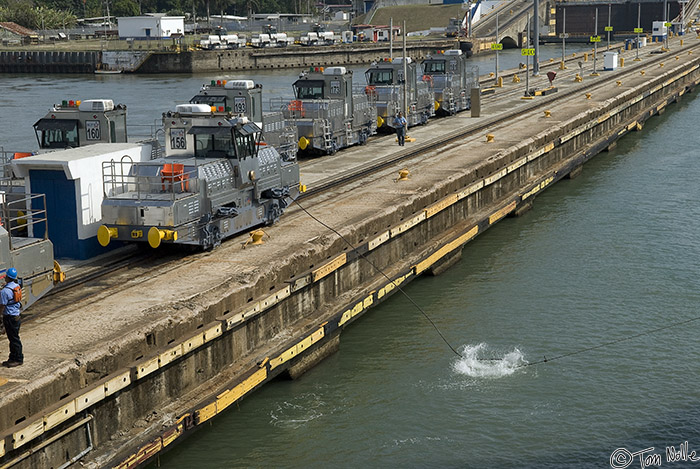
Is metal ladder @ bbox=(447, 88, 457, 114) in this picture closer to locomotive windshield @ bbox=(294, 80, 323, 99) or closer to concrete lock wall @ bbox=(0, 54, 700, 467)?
locomotive windshield @ bbox=(294, 80, 323, 99)

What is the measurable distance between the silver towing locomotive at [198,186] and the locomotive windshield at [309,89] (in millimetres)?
15646

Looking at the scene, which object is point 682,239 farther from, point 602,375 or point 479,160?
point 602,375

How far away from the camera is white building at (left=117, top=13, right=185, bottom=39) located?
123 metres

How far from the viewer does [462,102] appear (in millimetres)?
54406

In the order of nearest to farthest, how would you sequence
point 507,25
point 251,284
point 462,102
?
point 251,284
point 462,102
point 507,25

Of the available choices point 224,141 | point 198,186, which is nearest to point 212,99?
point 224,141

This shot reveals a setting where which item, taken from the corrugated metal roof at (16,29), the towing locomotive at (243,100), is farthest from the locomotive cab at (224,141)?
the corrugated metal roof at (16,29)

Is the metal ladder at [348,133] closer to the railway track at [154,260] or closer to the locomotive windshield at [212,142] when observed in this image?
the railway track at [154,260]

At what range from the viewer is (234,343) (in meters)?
17.8

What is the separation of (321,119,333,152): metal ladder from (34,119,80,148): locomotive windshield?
1377 centimetres

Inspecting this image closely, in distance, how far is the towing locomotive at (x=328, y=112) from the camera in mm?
38469

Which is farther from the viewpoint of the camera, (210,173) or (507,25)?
(507,25)

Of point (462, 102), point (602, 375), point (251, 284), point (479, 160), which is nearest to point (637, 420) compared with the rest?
point (602, 375)

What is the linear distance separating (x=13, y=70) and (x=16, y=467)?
361 ft
